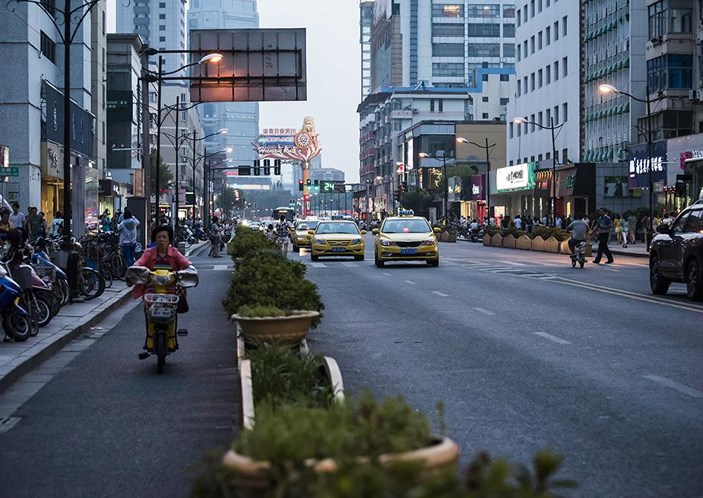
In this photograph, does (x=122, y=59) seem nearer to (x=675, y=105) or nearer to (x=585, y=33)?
(x=585, y=33)

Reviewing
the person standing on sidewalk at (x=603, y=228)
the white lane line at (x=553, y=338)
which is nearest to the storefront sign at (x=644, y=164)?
the person standing on sidewalk at (x=603, y=228)

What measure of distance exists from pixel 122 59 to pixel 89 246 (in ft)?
270

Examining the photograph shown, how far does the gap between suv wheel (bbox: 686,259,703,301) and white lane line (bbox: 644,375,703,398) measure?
37.2 feet

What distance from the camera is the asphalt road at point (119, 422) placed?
805cm

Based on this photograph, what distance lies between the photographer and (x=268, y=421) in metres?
4.71

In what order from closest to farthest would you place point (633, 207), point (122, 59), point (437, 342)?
point (437, 342) → point (633, 207) → point (122, 59)

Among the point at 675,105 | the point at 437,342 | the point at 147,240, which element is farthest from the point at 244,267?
the point at 675,105

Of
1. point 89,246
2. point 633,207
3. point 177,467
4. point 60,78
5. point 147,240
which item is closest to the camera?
point 177,467

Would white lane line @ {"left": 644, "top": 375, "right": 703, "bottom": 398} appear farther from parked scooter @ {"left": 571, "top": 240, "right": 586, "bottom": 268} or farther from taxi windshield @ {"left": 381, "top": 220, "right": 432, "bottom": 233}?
taxi windshield @ {"left": 381, "top": 220, "right": 432, "bottom": 233}

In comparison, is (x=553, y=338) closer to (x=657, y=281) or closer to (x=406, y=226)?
(x=657, y=281)

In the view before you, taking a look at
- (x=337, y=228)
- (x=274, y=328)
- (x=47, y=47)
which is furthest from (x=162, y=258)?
(x=47, y=47)

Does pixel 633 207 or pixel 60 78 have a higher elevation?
pixel 60 78

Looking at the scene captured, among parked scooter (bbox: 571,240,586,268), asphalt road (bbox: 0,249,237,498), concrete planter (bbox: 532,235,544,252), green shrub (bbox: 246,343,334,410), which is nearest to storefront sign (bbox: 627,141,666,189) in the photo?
concrete planter (bbox: 532,235,544,252)

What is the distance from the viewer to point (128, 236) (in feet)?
108
